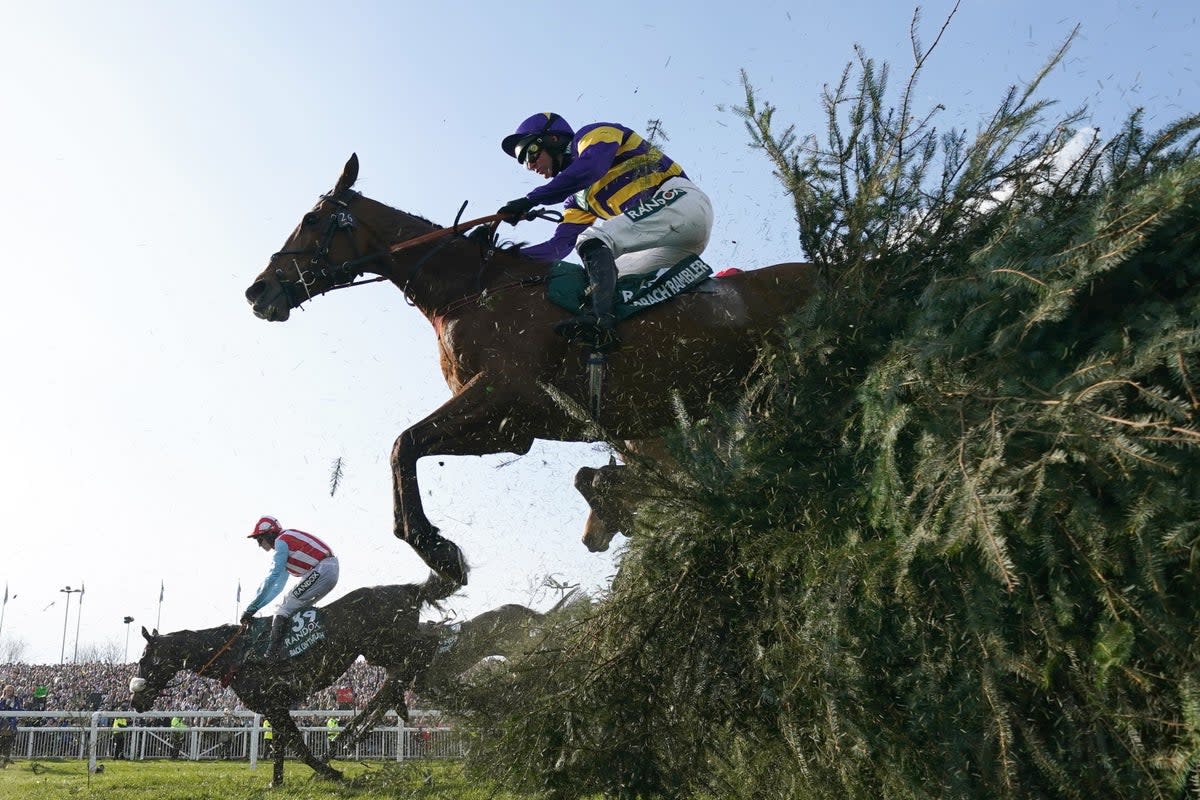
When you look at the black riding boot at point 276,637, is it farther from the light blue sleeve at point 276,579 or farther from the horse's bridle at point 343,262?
the horse's bridle at point 343,262

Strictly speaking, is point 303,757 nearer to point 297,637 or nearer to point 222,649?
point 297,637

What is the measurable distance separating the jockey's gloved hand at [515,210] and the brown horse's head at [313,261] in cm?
93

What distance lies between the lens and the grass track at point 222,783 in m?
4.47

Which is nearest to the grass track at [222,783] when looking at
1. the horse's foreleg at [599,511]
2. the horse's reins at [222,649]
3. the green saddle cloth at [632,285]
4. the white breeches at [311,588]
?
the horse's reins at [222,649]

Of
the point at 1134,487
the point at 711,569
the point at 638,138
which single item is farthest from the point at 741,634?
the point at 638,138

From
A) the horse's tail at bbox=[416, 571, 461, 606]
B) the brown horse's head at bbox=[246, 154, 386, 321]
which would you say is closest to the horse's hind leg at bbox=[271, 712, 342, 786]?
the horse's tail at bbox=[416, 571, 461, 606]

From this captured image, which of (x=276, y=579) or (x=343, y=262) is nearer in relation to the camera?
(x=343, y=262)

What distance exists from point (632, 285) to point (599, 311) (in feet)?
1.03

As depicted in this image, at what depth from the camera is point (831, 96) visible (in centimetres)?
421

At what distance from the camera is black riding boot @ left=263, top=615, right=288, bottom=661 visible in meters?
10.5

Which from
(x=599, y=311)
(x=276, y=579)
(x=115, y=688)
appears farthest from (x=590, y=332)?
(x=115, y=688)

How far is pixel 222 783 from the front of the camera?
379 inches

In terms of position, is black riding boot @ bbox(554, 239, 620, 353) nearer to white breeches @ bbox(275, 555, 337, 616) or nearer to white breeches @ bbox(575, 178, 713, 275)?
white breeches @ bbox(575, 178, 713, 275)

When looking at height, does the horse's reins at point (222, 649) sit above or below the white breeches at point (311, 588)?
below
